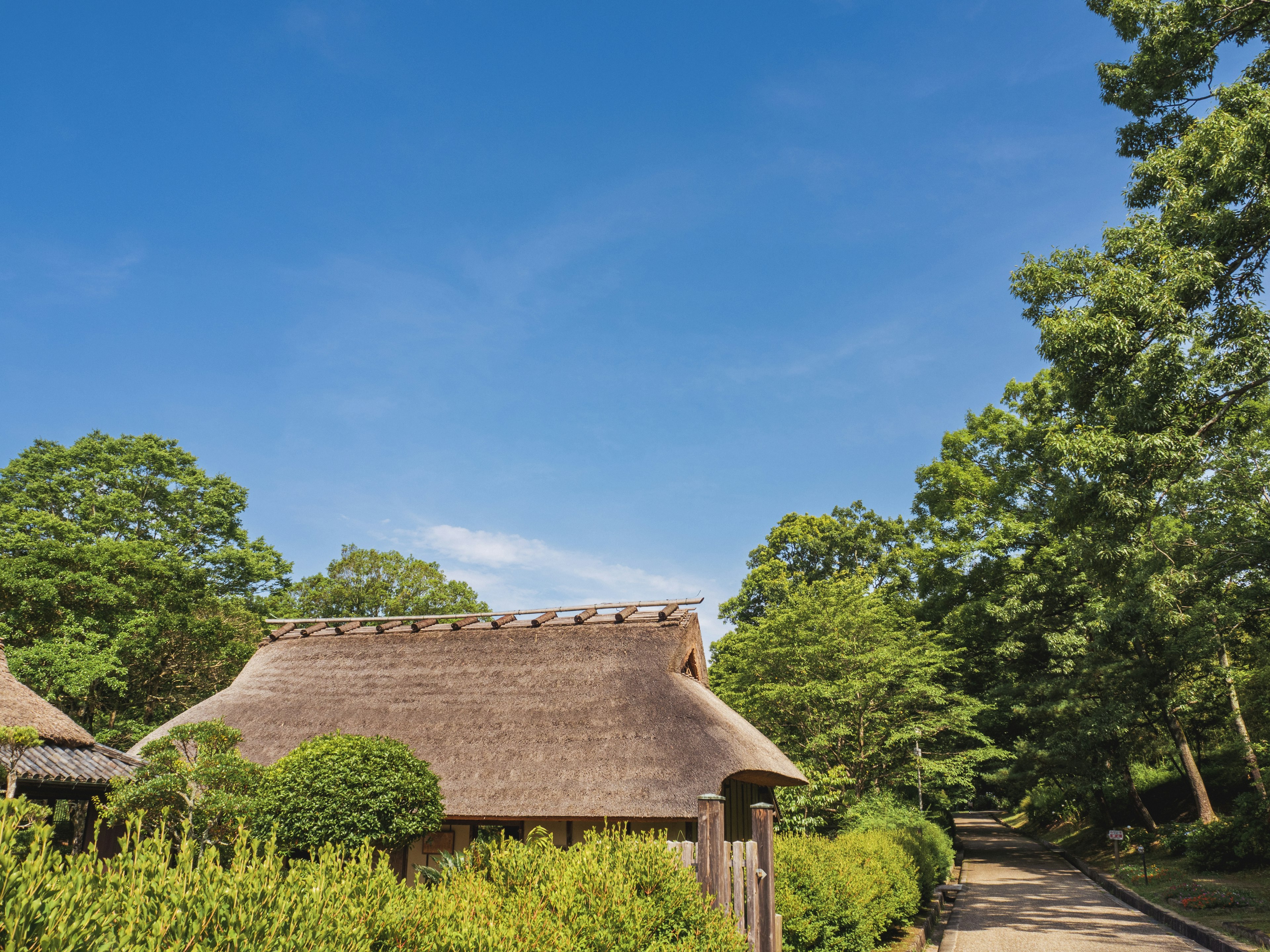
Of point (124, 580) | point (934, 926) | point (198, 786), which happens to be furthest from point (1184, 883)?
point (124, 580)

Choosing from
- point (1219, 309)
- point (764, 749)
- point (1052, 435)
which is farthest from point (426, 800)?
point (1219, 309)

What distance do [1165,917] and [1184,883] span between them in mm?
4302

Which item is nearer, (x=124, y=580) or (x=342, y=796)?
(x=342, y=796)

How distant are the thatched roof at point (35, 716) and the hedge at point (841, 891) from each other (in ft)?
42.9

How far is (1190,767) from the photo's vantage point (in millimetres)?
22719

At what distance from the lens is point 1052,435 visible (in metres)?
13.0

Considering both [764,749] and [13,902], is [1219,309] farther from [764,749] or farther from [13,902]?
[13,902]

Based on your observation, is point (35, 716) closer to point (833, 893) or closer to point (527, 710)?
point (527, 710)

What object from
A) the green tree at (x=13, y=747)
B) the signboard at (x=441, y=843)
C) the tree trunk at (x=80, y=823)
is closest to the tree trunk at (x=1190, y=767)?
the signboard at (x=441, y=843)

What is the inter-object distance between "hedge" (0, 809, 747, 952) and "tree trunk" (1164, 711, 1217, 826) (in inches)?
932

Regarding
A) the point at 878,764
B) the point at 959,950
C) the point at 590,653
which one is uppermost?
the point at 590,653

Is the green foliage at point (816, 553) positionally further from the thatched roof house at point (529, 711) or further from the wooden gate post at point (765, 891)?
the wooden gate post at point (765, 891)

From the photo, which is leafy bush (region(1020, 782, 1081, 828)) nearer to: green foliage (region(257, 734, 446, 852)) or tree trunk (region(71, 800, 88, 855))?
green foliage (region(257, 734, 446, 852))

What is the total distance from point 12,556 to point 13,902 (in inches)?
1113
